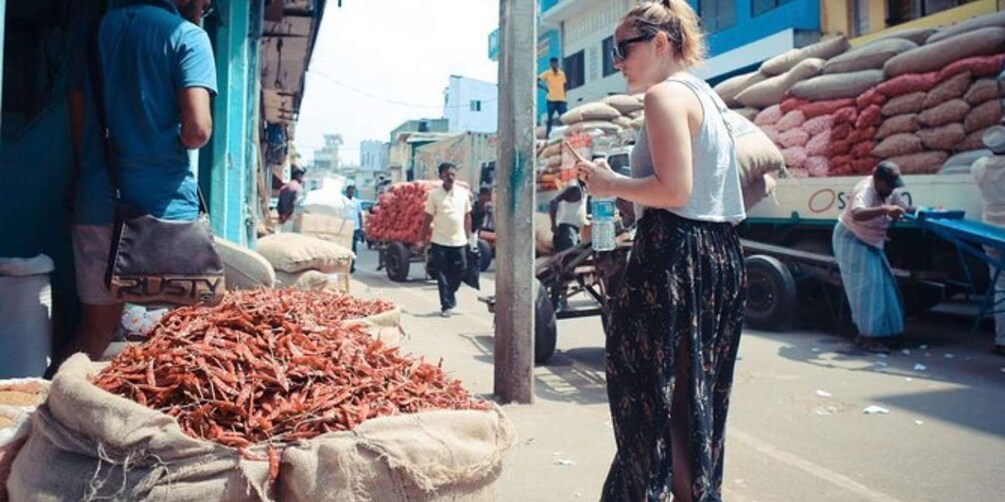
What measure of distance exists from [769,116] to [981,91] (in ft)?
10.6

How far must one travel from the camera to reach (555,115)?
21297 mm

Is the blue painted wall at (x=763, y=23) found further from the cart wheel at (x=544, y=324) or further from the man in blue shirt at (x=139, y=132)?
the man in blue shirt at (x=139, y=132)

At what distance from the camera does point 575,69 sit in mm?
33531

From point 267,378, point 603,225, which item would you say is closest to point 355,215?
point 603,225

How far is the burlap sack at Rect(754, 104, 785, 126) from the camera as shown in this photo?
38.7ft

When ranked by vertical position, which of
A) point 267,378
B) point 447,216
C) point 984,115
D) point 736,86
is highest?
point 736,86

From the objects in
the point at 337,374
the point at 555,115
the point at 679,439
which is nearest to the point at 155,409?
the point at 337,374

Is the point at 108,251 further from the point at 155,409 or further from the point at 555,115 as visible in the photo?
the point at 555,115

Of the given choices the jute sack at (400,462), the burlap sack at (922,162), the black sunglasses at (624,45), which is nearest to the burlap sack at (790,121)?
the burlap sack at (922,162)

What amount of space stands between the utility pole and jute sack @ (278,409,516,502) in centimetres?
309

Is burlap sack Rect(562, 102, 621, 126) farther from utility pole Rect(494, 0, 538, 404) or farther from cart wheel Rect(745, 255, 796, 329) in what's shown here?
utility pole Rect(494, 0, 538, 404)

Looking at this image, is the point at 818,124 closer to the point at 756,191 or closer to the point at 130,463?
the point at 756,191

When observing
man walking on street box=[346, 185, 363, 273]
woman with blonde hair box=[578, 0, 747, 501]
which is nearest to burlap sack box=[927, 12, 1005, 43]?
woman with blonde hair box=[578, 0, 747, 501]

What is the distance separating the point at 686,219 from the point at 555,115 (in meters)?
19.1
